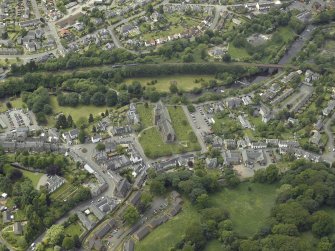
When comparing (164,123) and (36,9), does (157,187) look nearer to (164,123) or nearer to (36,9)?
(164,123)

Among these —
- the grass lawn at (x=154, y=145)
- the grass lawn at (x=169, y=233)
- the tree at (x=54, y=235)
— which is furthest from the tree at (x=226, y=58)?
the tree at (x=54, y=235)

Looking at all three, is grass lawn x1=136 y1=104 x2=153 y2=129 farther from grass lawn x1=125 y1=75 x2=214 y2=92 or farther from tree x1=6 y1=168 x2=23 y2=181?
tree x1=6 y1=168 x2=23 y2=181

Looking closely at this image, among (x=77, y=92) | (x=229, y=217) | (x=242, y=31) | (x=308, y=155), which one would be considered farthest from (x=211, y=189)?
(x=242, y=31)

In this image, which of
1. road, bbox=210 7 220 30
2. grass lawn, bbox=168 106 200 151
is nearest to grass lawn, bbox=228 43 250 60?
road, bbox=210 7 220 30

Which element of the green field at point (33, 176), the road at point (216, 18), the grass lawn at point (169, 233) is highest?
the road at point (216, 18)

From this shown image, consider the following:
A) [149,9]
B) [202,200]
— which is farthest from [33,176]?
[149,9]

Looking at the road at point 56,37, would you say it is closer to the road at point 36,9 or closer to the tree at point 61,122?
the road at point 36,9
